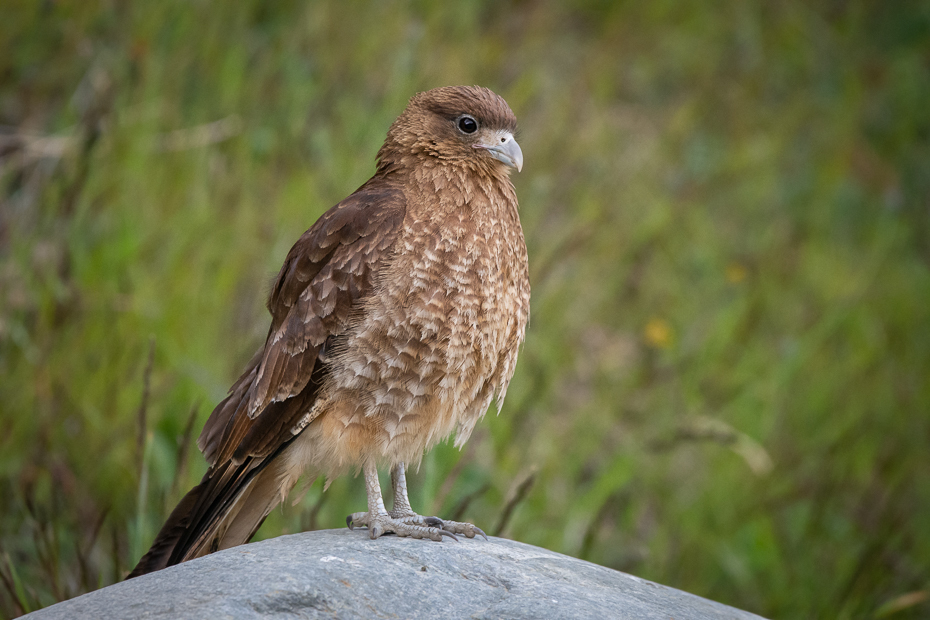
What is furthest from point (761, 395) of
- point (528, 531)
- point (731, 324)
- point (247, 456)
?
point (247, 456)

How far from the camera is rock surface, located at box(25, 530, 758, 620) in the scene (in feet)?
6.14

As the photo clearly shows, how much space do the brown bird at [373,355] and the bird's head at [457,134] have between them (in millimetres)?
48

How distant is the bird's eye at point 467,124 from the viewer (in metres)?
2.89

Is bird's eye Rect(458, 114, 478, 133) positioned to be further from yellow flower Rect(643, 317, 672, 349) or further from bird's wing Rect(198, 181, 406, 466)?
yellow flower Rect(643, 317, 672, 349)

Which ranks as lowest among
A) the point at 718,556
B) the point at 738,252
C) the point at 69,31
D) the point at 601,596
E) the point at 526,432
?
the point at 718,556

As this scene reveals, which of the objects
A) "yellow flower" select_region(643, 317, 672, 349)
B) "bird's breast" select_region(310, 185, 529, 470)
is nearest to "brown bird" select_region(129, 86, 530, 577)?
"bird's breast" select_region(310, 185, 529, 470)

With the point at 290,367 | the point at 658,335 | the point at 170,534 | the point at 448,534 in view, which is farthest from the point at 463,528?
the point at 658,335

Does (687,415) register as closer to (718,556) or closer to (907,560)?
(718,556)

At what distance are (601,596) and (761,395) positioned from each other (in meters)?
2.71

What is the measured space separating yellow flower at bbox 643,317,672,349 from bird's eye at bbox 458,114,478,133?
2.05 metres

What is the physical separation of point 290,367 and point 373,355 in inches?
10.0

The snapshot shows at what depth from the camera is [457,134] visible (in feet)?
9.46

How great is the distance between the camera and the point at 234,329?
3828mm

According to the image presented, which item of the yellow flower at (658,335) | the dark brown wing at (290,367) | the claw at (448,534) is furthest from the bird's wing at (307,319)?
the yellow flower at (658,335)
